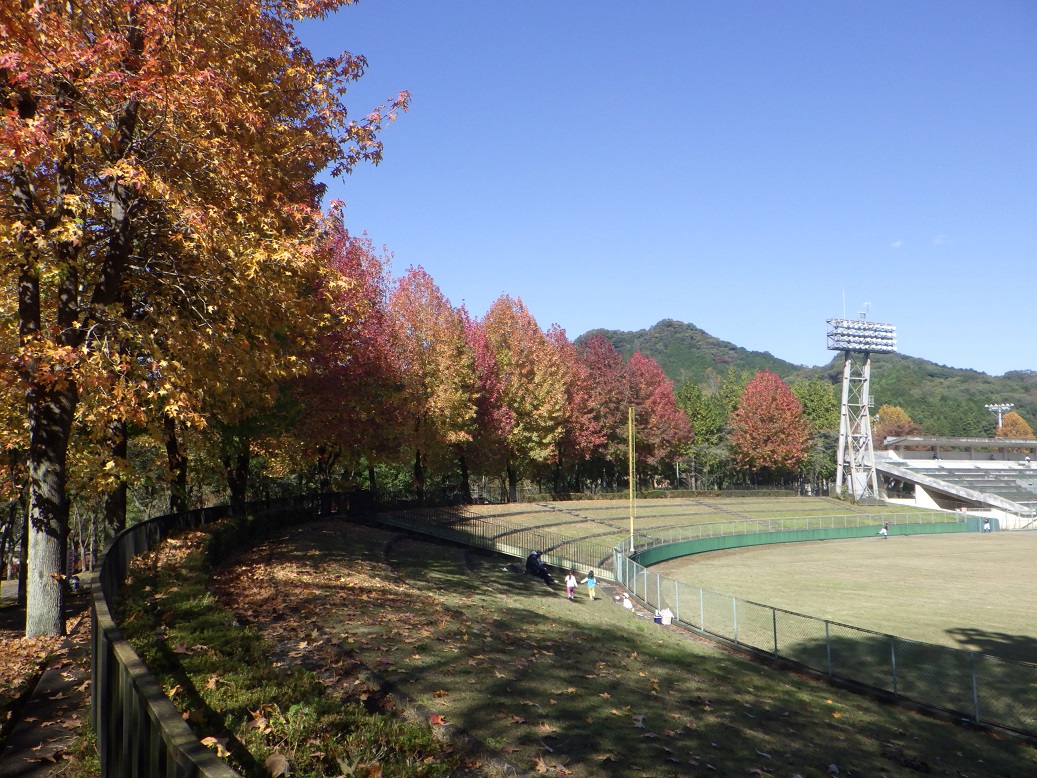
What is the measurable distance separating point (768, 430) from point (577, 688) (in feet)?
276

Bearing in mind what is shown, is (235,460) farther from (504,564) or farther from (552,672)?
(552,672)

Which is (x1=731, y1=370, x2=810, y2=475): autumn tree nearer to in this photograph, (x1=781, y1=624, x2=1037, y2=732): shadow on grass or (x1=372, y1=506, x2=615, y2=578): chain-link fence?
(x1=372, y1=506, x2=615, y2=578): chain-link fence

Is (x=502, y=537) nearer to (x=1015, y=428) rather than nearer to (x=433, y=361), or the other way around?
(x=433, y=361)

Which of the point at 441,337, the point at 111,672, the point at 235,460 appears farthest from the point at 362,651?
the point at 441,337

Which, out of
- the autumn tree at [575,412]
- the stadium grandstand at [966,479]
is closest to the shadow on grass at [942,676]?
the autumn tree at [575,412]

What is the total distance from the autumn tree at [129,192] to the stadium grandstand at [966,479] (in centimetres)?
8227

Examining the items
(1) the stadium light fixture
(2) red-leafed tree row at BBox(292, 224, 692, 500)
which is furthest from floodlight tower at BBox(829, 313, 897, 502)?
(2) red-leafed tree row at BBox(292, 224, 692, 500)

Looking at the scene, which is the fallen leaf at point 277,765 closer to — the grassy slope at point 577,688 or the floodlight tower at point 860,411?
the grassy slope at point 577,688

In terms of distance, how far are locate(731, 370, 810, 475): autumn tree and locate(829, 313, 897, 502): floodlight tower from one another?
17.1ft

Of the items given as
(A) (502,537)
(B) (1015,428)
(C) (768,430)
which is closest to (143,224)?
(A) (502,537)

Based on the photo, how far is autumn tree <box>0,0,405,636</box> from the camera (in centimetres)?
1002

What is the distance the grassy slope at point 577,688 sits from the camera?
8266mm

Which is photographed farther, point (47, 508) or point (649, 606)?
point (649, 606)

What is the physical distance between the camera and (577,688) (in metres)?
10.5
